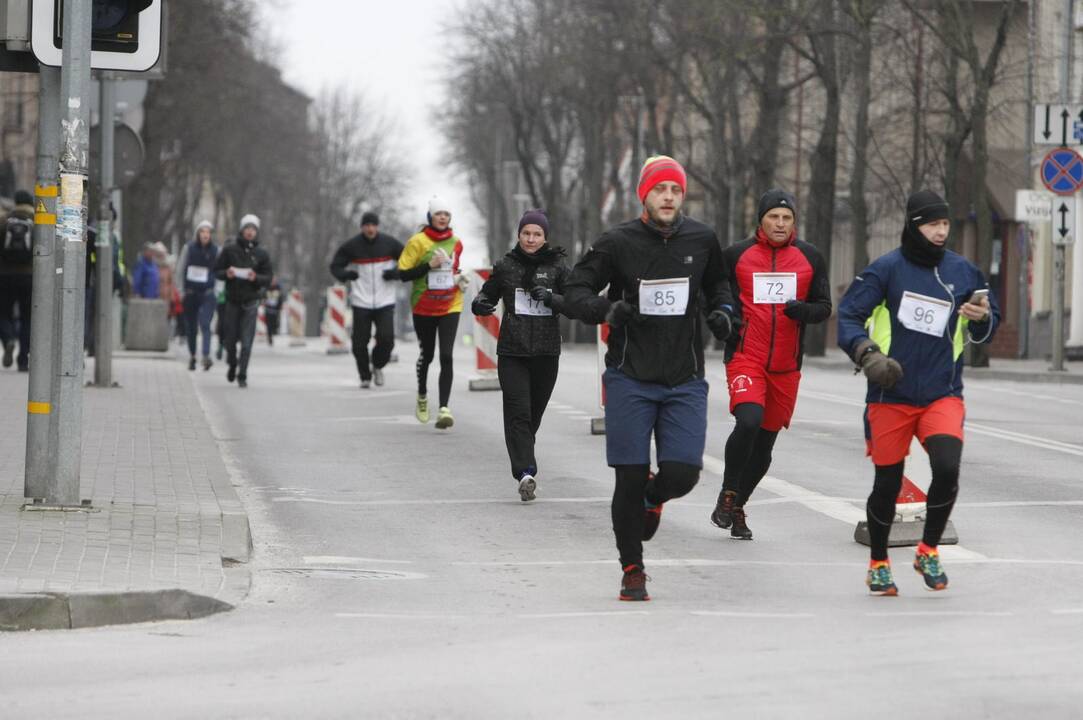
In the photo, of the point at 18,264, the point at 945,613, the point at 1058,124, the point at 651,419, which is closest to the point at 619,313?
the point at 651,419

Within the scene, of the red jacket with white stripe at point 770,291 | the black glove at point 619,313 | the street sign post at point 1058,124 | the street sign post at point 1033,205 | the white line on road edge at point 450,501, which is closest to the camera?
the black glove at point 619,313

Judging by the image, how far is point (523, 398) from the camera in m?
12.6

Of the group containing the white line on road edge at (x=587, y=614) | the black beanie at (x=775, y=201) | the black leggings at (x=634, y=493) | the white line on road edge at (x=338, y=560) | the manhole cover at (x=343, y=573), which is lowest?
the white line on road edge at (x=338, y=560)

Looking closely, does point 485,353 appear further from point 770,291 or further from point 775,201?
point 775,201

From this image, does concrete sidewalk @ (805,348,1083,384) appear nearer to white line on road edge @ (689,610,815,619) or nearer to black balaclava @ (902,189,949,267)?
black balaclava @ (902,189,949,267)

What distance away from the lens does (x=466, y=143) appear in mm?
72438

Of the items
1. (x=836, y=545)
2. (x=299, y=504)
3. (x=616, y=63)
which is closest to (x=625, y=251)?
(x=836, y=545)

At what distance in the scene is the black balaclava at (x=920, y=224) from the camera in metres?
8.77

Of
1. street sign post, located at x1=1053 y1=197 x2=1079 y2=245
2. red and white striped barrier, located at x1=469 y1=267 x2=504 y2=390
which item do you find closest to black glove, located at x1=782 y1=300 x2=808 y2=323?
red and white striped barrier, located at x1=469 y1=267 x2=504 y2=390

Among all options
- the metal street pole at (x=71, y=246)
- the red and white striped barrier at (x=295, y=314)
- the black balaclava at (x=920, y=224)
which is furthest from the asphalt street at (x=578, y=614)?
the red and white striped barrier at (x=295, y=314)

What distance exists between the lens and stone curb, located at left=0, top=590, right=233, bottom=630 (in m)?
7.89

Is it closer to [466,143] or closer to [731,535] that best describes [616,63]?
[466,143]

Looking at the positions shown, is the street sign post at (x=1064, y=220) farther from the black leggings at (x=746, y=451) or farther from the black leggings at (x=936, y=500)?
the black leggings at (x=936, y=500)

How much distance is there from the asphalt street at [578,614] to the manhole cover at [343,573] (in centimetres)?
3
